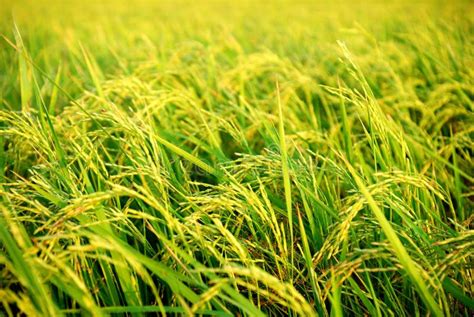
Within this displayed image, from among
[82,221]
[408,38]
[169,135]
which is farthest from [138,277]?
[408,38]

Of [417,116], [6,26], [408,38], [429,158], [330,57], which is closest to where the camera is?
[429,158]

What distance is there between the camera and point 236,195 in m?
1.26

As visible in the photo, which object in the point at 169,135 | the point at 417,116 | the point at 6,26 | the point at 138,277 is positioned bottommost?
the point at 417,116

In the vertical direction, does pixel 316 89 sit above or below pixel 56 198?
below

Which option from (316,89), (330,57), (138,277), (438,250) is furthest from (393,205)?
(330,57)

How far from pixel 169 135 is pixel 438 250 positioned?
3.53 feet

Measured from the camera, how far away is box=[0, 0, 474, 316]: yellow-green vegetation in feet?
2.91

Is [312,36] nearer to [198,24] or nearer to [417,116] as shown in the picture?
[417,116]

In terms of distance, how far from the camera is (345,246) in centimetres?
104

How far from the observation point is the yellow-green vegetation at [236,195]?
0.89 m

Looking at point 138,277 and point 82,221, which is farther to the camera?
point 138,277

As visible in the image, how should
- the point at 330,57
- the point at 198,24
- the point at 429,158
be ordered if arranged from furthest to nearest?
1. the point at 198,24
2. the point at 330,57
3. the point at 429,158

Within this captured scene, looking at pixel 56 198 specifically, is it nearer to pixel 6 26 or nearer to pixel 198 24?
pixel 6 26

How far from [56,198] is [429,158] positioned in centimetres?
141
